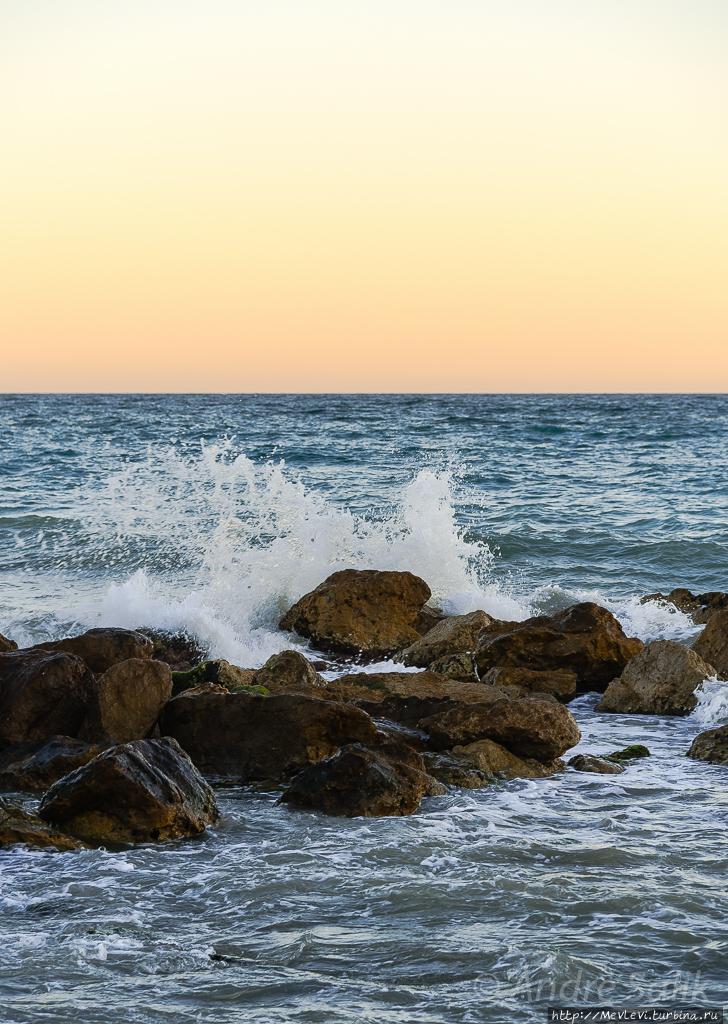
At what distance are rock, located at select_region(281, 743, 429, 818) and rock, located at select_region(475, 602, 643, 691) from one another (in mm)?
2983

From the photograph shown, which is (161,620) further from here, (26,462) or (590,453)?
(590,453)

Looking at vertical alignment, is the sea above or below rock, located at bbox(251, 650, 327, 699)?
below

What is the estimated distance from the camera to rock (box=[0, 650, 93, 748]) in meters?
6.12

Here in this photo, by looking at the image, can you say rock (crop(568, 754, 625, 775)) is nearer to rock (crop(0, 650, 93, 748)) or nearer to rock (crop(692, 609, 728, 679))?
rock (crop(692, 609, 728, 679))

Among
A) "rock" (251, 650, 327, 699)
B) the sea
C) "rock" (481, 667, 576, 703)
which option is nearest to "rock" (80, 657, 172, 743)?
the sea

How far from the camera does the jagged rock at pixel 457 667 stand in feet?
26.7

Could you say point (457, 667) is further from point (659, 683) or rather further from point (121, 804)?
point (121, 804)

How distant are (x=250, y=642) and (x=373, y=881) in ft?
18.6

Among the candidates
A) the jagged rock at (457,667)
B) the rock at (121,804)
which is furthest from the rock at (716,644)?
the rock at (121,804)

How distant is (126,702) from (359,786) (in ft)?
5.85

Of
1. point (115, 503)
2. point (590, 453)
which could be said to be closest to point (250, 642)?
point (115, 503)

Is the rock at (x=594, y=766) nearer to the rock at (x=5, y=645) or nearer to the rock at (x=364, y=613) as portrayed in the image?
the rock at (x=364, y=613)

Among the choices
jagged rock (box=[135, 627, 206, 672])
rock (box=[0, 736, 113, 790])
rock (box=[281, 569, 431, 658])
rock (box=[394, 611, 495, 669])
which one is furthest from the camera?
rock (box=[281, 569, 431, 658])

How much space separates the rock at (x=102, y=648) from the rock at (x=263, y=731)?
139cm
